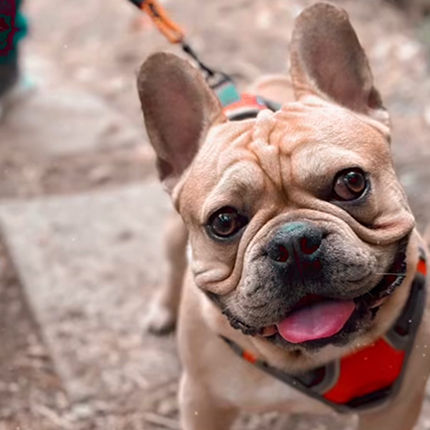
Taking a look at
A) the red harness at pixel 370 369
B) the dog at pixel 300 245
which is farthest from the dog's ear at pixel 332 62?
the red harness at pixel 370 369

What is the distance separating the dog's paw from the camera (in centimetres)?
331

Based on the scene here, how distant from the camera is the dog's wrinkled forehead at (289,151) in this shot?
1.97m

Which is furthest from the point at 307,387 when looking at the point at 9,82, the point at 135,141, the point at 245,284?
the point at 9,82

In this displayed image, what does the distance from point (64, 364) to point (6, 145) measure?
5.58 ft

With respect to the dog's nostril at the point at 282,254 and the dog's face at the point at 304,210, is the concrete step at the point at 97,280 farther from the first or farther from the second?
the dog's nostril at the point at 282,254

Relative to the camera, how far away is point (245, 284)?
6.36ft

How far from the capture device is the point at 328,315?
1930mm

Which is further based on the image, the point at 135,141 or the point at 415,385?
the point at 135,141

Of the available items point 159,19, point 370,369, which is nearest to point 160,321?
point 159,19

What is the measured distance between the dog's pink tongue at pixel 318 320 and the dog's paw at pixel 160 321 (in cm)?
140

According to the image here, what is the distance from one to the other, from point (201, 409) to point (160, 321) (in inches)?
38.0

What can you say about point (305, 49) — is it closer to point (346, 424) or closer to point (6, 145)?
point (346, 424)

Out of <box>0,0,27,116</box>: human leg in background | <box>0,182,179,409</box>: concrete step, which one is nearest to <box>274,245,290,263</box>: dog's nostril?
<box>0,182,179,409</box>: concrete step

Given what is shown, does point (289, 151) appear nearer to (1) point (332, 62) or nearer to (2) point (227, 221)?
(2) point (227, 221)
